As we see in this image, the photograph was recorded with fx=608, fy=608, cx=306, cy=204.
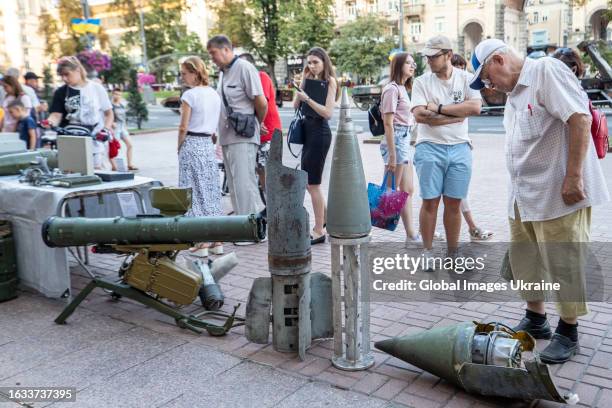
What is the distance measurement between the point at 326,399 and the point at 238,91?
11.9ft

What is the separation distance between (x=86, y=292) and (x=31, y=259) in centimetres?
80

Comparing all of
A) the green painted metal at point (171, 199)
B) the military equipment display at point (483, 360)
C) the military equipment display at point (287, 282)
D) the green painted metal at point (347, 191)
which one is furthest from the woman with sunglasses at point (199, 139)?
the military equipment display at point (483, 360)

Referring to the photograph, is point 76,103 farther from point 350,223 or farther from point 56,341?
point 350,223

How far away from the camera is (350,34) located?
4656cm

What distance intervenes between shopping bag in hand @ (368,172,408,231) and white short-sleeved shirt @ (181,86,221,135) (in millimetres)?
1687

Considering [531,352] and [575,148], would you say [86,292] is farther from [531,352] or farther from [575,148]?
[575,148]

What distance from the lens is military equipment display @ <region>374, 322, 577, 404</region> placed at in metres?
2.74

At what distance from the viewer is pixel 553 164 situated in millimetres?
3244

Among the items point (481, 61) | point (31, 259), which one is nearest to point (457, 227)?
point (481, 61)

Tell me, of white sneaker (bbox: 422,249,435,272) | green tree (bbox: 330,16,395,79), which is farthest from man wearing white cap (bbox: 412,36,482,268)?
green tree (bbox: 330,16,395,79)

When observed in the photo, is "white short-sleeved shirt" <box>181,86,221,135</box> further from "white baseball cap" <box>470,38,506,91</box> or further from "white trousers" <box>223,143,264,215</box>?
"white baseball cap" <box>470,38,506,91</box>

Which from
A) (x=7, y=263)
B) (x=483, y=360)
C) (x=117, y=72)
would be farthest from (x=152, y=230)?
(x=117, y=72)

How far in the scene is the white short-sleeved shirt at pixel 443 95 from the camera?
4.76 m

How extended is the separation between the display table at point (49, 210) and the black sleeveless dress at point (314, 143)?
1.64 m
